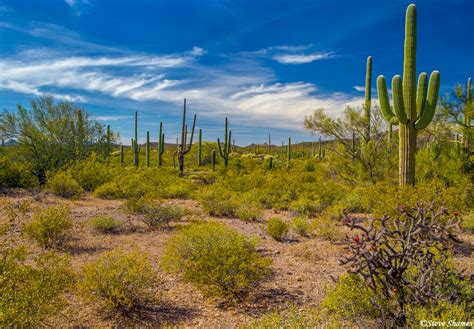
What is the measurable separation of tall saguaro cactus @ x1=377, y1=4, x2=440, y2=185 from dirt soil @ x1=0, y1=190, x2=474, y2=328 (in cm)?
319

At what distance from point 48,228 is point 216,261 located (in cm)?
447

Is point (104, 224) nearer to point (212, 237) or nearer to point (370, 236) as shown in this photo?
point (212, 237)

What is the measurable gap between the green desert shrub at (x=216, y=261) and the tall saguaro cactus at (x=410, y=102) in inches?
297

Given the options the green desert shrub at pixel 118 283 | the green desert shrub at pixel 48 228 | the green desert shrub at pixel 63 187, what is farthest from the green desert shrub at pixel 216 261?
the green desert shrub at pixel 63 187

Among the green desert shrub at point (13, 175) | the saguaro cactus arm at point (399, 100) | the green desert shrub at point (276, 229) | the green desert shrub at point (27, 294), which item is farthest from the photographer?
the green desert shrub at point (13, 175)

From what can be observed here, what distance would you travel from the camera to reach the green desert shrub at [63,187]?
14.7 metres

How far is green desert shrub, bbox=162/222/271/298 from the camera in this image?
16.8ft

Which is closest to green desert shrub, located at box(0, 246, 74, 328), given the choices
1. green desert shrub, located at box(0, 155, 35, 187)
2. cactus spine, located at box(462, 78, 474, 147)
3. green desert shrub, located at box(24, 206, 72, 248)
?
green desert shrub, located at box(24, 206, 72, 248)

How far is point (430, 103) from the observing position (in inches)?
445

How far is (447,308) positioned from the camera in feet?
11.0

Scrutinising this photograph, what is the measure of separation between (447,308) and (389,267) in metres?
0.63

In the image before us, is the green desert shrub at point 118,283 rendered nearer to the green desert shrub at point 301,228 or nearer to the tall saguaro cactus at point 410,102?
the green desert shrub at point 301,228

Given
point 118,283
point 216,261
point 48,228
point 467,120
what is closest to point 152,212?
Answer: point 48,228

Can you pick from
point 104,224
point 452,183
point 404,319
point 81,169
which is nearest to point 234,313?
point 404,319
